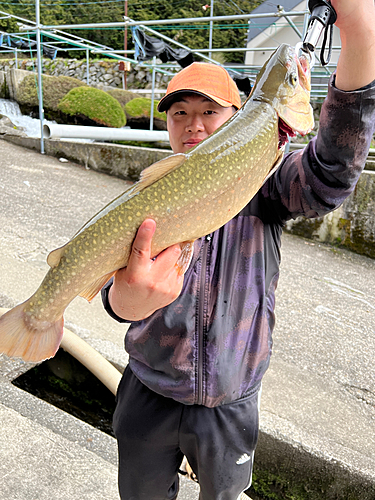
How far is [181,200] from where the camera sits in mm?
1324

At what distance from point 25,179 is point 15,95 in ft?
34.6

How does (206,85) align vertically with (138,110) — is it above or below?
above

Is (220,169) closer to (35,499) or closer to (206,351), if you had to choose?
(206,351)

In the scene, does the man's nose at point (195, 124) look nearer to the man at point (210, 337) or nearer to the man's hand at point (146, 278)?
the man at point (210, 337)

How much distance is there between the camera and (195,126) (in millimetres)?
1831

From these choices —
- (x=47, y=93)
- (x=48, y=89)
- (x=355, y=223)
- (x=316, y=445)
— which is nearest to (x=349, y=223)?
(x=355, y=223)

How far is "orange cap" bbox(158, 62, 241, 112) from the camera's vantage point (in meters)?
1.81

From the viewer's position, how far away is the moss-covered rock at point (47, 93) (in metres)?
14.8

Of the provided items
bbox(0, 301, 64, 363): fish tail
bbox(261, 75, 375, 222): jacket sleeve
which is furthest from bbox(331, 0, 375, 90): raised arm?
bbox(0, 301, 64, 363): fish tail

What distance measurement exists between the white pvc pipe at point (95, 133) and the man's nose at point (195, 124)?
5.82m

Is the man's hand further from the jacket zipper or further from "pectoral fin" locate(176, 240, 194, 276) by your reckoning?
the jacket zipper

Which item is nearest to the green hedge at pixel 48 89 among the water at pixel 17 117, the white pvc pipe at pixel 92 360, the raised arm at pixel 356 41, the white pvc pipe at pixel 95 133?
the water at pixel 17 117

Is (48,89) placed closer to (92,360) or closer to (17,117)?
(17,117)

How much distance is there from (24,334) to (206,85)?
134 centimetres
